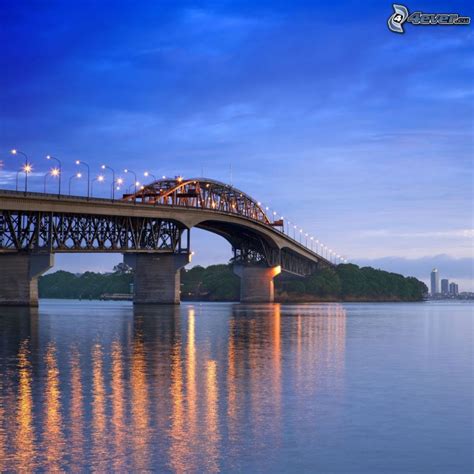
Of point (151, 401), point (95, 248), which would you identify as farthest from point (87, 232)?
point (151, 401)

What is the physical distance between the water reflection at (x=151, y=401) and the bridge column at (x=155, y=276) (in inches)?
3973

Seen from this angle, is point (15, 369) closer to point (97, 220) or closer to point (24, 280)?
point (24, 280)

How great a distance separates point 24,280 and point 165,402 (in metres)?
93.3

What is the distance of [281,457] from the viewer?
629 inches

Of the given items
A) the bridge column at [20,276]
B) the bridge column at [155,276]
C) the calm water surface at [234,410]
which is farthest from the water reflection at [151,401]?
the bridge column at [155,276]

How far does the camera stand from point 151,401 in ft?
73.3

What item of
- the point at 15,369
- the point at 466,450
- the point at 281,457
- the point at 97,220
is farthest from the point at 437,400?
the point at 97,220

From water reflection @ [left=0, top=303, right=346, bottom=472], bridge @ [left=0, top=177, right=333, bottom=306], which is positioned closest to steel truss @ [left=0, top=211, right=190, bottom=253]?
bridge @ [left=0, top=177, right=333, bottom=306]

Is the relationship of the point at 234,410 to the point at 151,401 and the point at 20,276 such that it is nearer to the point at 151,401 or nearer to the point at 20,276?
the point at 151,401

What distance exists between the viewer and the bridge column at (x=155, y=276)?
144125 mm

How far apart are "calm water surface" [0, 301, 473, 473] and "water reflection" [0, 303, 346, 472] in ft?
0.13

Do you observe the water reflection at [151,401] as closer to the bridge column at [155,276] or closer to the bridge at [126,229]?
the bridge at [126,229]

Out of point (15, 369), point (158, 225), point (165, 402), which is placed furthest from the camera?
point (158, 225)

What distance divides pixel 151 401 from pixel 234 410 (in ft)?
8.52
